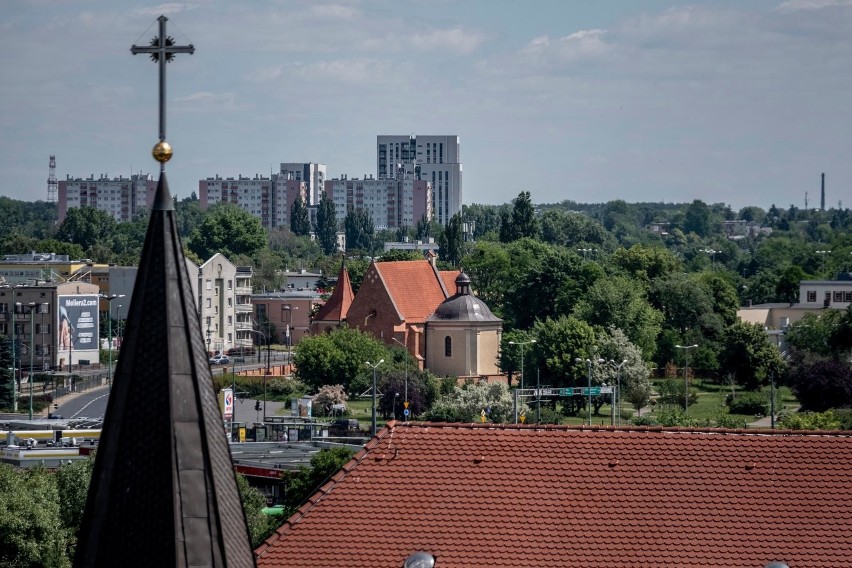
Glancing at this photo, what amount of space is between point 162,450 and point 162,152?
1840mm

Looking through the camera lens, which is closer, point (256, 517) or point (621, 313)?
point (256, 517)

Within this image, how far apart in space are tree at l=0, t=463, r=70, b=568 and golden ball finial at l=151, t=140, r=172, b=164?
27718mm

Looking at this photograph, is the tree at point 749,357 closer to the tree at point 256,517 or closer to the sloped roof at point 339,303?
the sloped roof at point 339,303

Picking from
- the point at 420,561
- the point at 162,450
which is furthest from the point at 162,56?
the point at 420,561

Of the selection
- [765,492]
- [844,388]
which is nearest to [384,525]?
[765,492]

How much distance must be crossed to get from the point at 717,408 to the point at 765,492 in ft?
232

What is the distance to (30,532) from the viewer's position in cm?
3853

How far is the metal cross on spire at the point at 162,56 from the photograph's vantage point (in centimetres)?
1136

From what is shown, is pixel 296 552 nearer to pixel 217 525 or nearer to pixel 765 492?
pixel 765 492

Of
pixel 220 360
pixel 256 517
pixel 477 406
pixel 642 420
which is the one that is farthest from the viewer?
pixel 220 360

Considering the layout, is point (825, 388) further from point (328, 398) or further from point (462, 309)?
point (462, 309)

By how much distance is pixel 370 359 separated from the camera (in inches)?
3804

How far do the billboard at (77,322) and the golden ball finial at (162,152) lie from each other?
330 feet

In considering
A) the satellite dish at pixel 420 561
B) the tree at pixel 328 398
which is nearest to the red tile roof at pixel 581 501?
the satellite dish at pixel 420 561
